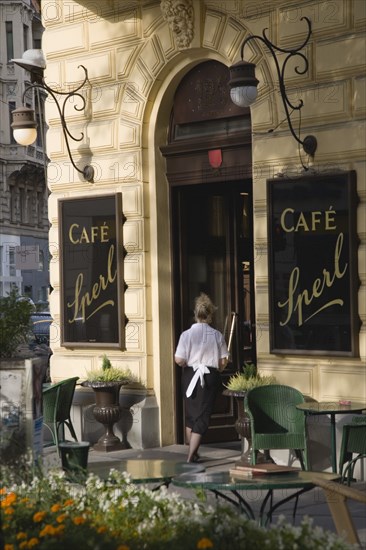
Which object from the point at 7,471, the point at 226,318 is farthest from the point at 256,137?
the point at 7,471

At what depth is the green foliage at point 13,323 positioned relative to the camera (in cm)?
1191

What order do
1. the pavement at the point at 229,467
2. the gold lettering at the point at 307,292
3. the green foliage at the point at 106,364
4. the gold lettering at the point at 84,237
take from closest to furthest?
the pavement at the point at 229,467 → the gold lettering at the point at 307,292 → the green foliage at the point at 106,364 → the gold lettering at the point at 84,237

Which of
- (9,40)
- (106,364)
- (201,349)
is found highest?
(9,40)

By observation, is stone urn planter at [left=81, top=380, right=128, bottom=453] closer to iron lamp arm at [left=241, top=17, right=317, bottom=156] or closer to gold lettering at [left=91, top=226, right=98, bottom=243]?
gold lettering at [left=91, top=226, right=98, bottom=243]

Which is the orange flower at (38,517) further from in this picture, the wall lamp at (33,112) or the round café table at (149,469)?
the wall lamp at (33,112)

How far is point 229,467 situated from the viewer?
40.4 feet

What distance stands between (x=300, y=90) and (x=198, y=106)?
1.88 meters

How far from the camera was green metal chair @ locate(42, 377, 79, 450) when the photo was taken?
1273 cm

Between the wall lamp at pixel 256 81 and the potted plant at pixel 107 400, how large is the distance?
143 inches

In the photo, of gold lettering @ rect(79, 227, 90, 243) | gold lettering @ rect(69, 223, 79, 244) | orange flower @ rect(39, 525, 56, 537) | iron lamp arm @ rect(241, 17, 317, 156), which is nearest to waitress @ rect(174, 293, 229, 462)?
iron lamp arm @ rect(241, 17, 317, 156)

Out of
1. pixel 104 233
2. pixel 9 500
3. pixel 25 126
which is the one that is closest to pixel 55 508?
pixel 9 500

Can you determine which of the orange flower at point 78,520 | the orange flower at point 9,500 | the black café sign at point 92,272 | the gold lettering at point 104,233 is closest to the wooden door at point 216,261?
the black café sign at point 92,272

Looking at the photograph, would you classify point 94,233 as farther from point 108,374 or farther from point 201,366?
point 201,366

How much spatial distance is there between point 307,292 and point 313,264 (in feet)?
0.97
